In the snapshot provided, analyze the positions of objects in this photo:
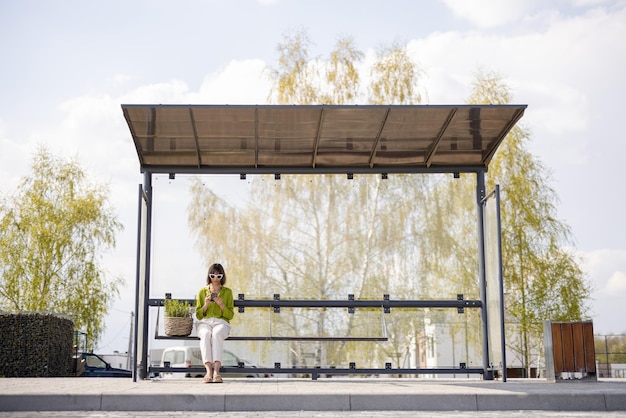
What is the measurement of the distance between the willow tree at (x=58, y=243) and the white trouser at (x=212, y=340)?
18.4 metres

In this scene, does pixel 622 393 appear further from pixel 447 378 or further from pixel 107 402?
pixel 107 402

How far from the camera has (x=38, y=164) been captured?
31.1m

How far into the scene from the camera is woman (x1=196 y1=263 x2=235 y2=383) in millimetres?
11711

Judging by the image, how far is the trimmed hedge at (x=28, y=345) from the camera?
16859 mm

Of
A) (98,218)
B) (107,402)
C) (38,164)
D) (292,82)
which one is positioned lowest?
(107,402)

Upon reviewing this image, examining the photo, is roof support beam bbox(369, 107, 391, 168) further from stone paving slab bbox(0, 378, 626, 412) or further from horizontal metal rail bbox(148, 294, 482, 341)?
stone paving slab bbox(0, 378, 626, 412)

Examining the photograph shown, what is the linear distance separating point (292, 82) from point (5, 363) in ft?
48.6

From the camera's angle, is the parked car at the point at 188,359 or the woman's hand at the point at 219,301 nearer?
the woman's hand at the point at 219,301

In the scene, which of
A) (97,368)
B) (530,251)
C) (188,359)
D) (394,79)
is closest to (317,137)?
(188,359)

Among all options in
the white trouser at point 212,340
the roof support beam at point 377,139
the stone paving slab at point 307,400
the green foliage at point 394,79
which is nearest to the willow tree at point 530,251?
the green foliage at point 394,79

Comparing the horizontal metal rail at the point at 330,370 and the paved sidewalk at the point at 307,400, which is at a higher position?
the horizontal metal rail at the point at 330,370

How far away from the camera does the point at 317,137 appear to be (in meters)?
12.3

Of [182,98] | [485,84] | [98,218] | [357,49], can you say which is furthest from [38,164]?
[485,84]

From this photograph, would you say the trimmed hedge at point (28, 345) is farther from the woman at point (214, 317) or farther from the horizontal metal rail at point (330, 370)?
the woman at point (214, 317)
